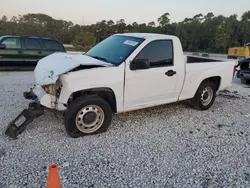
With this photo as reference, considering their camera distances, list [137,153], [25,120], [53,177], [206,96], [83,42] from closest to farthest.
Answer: [53,177] → [137,153] → [25,120] → [206,96] → [83,42]

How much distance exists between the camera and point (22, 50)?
10.9m

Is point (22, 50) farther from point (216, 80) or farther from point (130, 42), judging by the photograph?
point (216, 80)

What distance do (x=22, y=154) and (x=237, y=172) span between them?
3.04m

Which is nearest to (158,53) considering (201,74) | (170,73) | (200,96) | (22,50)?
(170,73)

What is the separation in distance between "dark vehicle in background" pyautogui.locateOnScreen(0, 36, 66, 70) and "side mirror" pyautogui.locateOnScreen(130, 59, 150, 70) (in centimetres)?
803

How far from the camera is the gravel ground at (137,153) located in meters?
3.07

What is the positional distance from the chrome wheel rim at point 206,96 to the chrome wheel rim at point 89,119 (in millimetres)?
2836

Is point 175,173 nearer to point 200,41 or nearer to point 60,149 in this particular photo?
point 60,149

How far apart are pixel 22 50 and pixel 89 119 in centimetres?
811

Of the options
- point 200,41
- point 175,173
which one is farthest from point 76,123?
point 200,41

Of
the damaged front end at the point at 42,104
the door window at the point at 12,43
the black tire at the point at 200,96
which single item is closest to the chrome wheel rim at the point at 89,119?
the damaged front end at the point at 42,104

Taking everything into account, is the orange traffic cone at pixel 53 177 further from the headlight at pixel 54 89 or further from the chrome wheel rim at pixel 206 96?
the chrome wheel rim at pixel 206 96

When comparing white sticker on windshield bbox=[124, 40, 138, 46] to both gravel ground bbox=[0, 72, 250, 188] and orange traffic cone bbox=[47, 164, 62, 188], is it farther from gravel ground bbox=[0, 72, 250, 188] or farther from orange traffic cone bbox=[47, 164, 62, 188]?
orange traffic cone bbox=[47, 164, 62, 188]

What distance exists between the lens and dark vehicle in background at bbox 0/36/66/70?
10.6 metres
